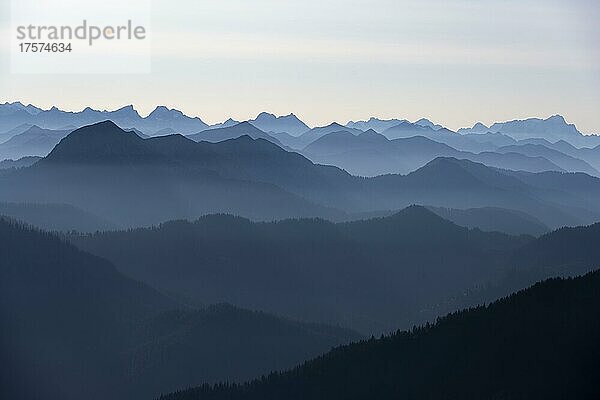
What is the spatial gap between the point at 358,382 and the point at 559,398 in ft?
172

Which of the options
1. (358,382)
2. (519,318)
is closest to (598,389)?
(519,318)

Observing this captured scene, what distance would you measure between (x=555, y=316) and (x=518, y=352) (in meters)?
13.8

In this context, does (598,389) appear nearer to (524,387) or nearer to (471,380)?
(524,387)

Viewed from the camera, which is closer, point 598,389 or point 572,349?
point 598,389

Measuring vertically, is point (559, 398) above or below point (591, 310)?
below

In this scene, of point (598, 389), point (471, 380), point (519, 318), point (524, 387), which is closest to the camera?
point (598, 389)

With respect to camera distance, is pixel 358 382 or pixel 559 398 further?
pixel 358 382

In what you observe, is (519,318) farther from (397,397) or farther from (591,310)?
(397,397)

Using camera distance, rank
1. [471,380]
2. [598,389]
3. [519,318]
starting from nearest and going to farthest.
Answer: [598,389] → [471,380] → [519,318]

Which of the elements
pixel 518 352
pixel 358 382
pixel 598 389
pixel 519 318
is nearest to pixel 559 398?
pixel 598 389

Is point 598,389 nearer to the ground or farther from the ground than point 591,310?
nearer to the ground

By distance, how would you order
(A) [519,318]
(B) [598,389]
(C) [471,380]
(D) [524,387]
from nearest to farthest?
(B) [598,389], (D) [524,387], (C) [471,380], (A) [519,318]

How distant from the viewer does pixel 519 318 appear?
195 metres

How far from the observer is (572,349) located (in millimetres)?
172750
